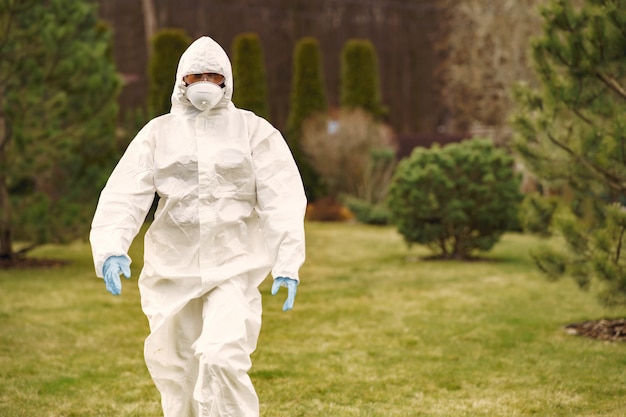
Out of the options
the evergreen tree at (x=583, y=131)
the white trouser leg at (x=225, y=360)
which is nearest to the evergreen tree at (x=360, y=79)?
the evergreen tree at (x=583, y=131)

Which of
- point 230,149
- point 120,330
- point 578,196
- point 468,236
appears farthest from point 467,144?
point 230,149

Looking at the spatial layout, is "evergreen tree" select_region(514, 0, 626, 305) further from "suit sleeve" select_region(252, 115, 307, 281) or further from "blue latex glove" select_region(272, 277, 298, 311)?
"blue latex glove" select_region(272, 277, 298, 311)

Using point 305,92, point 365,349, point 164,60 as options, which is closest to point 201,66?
point 365,349

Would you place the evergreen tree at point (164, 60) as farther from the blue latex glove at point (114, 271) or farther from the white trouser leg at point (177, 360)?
the blue latex glove at point (114, 271)

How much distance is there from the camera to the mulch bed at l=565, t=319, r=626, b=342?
6.89 meters

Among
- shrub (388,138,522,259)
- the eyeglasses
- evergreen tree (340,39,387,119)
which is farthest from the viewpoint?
evergreen tree (340,39,387,119)

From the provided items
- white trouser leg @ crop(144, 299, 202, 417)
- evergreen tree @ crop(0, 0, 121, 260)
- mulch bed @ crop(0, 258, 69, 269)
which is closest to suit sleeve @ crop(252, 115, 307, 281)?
white trouser leg @ crop(144, 299, 202, 417)

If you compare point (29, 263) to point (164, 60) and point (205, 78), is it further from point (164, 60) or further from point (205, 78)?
point (205, 78)

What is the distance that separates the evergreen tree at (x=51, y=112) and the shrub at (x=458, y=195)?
12.1 feet

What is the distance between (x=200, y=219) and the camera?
Answer: 381 centimetres

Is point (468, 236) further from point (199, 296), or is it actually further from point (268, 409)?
point (199, 296)

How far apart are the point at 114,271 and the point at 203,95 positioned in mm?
837

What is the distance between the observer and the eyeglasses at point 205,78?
401 cm

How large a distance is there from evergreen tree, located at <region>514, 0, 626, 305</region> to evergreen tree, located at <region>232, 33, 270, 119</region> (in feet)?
39.7
